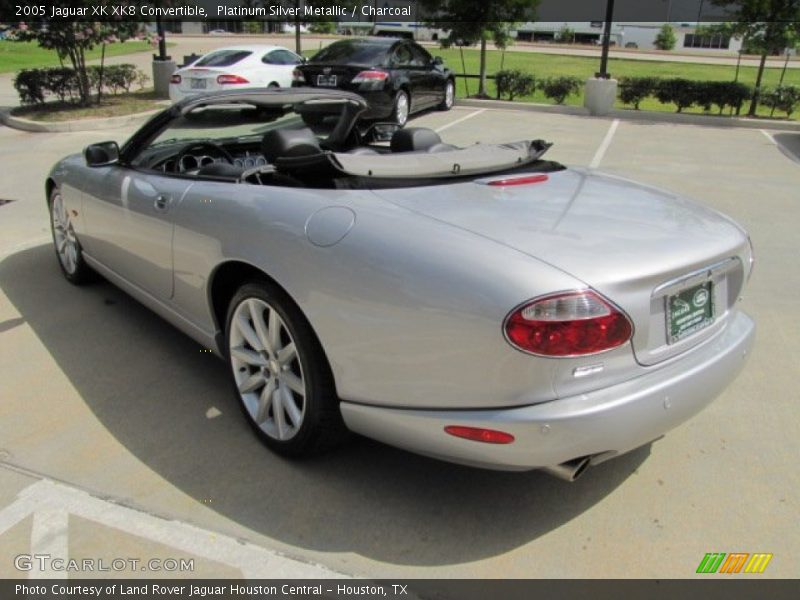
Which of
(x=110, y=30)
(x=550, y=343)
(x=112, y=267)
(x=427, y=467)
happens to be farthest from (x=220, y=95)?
(x=110, y=30)

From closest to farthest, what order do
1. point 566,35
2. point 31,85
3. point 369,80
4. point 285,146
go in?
point 285,146 < point 369,80 < point 31,85 < point 566,35

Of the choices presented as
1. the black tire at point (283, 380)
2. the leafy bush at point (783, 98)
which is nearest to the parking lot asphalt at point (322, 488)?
the black tire at point (283, 380)

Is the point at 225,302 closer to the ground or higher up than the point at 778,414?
higher up

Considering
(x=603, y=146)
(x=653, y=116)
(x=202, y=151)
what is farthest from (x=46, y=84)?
(x=653, y=116)

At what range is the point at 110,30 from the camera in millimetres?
13406

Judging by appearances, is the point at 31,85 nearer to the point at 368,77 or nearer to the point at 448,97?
the point at 368,77

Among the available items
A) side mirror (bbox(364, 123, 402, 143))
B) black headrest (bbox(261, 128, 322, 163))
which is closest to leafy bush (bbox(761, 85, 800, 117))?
side mirror (bbox(364, 123, 402, 143))

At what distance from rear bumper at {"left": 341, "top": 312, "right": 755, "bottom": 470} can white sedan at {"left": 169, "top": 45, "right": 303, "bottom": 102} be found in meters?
11.1

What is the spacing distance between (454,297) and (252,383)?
1.20 metres

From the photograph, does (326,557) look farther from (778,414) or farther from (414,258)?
(778,414)

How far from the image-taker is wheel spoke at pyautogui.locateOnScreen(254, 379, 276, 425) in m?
2.83

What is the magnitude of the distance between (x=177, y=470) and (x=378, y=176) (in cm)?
144

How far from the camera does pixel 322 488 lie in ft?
8.77

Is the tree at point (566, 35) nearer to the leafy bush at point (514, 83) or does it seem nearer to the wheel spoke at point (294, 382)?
the leafy bush at point (514, 83)
